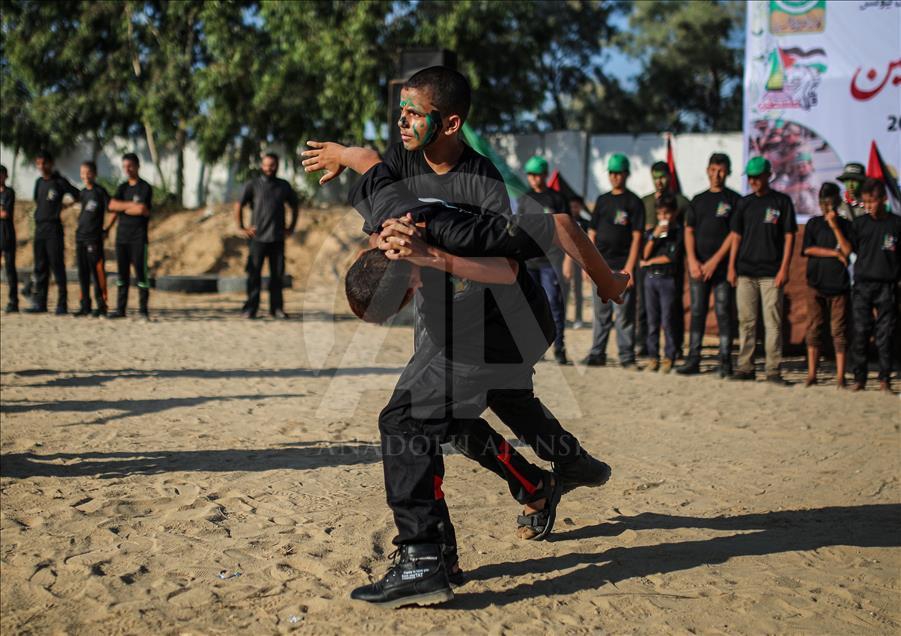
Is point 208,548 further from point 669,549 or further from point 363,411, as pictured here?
point 363,411

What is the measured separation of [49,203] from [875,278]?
395 inches

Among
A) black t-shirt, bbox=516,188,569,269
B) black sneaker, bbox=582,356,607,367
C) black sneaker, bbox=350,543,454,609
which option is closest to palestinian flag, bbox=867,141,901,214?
black t-shirt, bbox=516,188,569,269

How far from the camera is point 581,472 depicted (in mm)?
4398

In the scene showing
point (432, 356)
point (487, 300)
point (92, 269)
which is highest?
point (487, 300)

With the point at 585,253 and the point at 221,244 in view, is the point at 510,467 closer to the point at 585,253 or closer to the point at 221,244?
the point at 585,253

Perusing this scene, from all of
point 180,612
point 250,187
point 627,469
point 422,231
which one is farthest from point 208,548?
point 250,187

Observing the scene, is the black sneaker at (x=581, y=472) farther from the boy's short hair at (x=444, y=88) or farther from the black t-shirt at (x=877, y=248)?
the black t-shirt at (x=877, y=248)

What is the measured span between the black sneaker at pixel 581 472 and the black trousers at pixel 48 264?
990 cm

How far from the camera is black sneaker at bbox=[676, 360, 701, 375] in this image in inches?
376

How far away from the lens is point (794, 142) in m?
11.4

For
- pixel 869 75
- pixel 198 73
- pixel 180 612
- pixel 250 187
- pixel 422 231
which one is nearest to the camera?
pixel 422 231

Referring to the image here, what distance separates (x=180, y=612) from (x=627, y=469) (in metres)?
3.10

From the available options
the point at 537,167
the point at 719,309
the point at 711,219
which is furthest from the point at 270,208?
the point at 719,309

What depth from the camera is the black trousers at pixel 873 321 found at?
8.73 m
